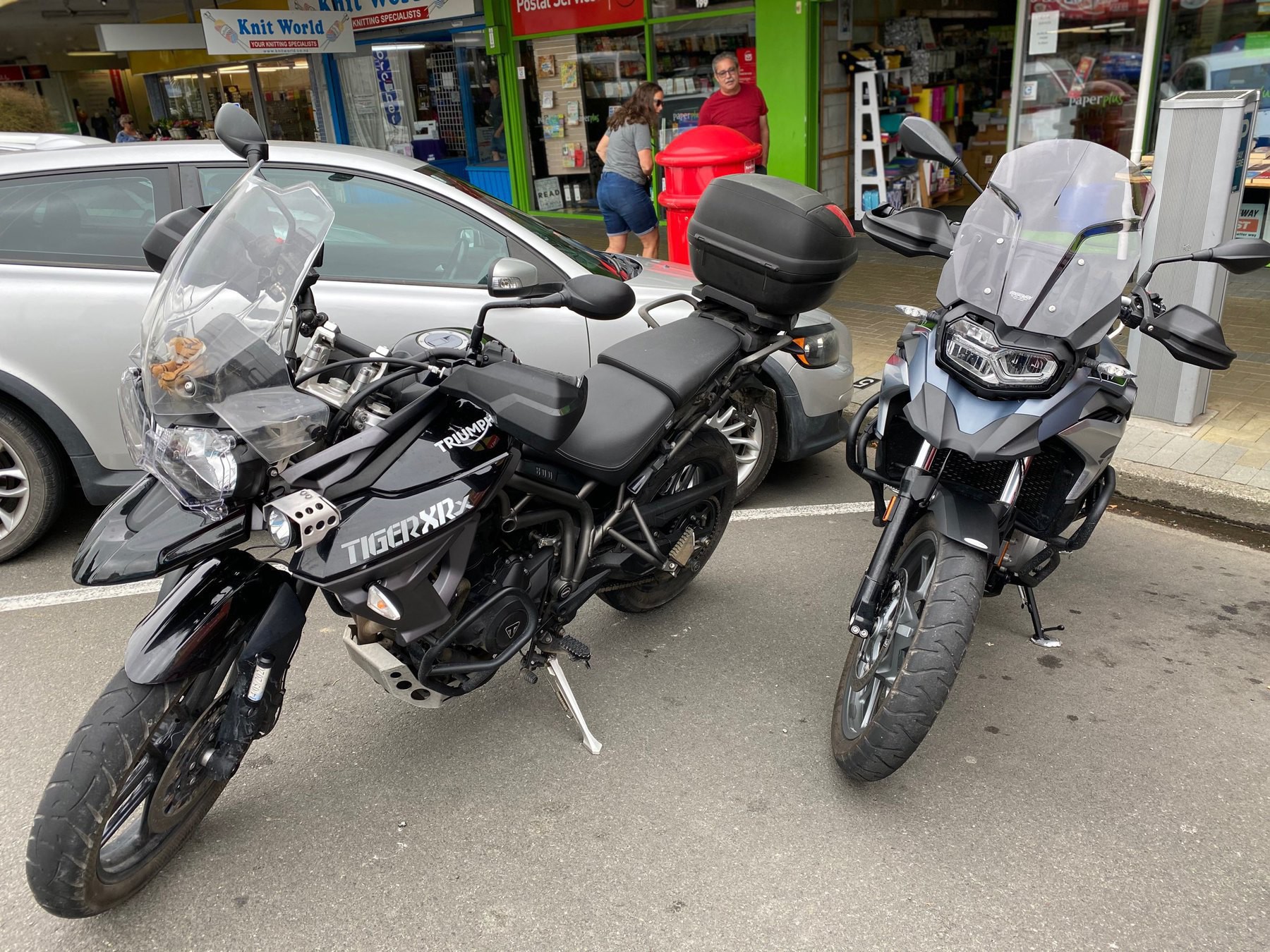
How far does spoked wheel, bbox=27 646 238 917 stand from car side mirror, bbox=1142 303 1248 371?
2.60 meters

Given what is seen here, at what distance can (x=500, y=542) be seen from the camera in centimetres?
282

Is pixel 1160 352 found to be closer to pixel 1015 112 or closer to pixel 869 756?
pixel 869 756

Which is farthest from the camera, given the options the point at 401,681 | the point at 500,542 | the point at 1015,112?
the point at 1015,112

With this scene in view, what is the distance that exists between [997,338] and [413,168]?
2745mm

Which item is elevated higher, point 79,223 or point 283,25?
point 283,25

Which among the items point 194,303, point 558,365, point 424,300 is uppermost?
point 194,303

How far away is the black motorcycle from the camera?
7.13 ft

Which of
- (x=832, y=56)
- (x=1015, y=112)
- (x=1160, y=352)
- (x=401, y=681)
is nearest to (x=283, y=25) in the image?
(x=832, y=56)

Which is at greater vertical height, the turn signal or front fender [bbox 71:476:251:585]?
front fender [bbox 71:476:251:585]

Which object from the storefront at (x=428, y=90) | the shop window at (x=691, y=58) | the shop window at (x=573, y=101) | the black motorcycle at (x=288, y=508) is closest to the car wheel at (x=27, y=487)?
the black motorcycle at (x=288, y=508)

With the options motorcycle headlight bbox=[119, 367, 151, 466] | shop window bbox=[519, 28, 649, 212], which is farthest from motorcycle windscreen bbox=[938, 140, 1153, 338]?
shop window bbox=[519, 28, 649, 212]

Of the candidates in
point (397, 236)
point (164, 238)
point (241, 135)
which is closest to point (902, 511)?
point (241, 135)

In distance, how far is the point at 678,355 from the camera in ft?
10.5

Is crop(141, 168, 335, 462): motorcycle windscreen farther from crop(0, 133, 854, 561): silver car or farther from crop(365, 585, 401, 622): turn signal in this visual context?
crop(0, 133, 854, 561): silver car
